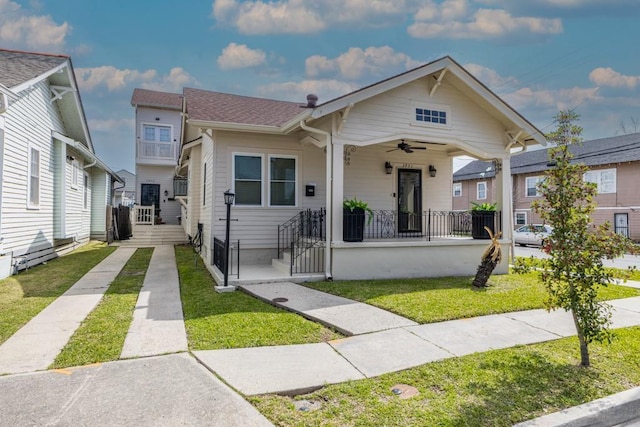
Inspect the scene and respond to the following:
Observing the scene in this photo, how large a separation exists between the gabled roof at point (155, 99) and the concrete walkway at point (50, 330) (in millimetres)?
17777

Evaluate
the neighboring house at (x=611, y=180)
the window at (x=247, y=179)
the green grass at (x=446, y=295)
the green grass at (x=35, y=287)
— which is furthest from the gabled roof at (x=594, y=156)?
the green grass at (x=35, y=287)

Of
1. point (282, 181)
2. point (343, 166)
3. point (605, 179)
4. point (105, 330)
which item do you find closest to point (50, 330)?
point (105, 330)

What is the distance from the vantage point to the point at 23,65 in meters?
9.09

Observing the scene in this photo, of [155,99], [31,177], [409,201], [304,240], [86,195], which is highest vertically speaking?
[155,99]

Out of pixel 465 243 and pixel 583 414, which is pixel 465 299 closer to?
pixel 465 243

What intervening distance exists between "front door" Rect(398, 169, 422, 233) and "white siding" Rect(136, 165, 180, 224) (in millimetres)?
16110

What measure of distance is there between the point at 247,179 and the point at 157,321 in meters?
4.77

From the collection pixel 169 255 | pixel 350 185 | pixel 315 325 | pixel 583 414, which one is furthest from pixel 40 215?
pixel 583 414

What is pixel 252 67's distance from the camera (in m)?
17.8

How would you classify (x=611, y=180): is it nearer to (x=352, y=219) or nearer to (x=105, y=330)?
(x=352, y=219)

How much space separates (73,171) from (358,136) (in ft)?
37.4

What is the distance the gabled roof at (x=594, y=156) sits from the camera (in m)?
22.7

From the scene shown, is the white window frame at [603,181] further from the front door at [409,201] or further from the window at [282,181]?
the window at [282,181]

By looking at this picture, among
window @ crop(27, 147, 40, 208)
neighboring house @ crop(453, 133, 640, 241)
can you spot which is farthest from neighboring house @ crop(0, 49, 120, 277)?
neighboring house @ crop(453, 133, 640, 241)
